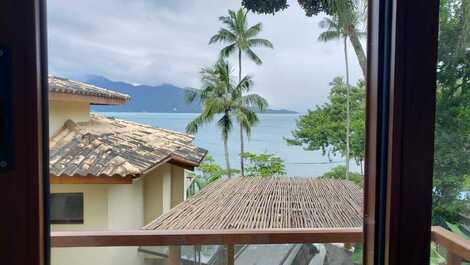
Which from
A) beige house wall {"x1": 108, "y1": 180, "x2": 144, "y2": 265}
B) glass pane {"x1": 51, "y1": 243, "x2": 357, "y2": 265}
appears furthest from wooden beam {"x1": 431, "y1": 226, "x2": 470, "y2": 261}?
beige house wall {"x1": 108, "y1": 180, "x2": 144, "y2": 265}

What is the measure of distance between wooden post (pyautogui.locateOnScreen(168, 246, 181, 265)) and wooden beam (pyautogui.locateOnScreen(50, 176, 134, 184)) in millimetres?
279

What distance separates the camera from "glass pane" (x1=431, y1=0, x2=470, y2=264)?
2.01 feet

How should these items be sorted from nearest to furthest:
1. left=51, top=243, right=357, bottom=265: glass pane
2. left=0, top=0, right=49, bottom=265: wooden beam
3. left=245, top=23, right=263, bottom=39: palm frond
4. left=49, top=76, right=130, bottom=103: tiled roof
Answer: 1. left=0, top=0, right=49, bottom=265: wooden beam
2. left=49, top=76, right=130, bottom=103: tiled roof
3. left=245, top=23, right=263, bottom=39: palm frond
4. left=51, top=243, right=357, bottom=265: glass pane

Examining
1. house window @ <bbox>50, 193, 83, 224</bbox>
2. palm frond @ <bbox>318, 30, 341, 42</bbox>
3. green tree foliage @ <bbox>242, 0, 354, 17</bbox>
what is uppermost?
green tree foliage @ <bbox>242, 0, 354, 17</bbox>

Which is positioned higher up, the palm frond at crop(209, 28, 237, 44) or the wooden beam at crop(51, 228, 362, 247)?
the palm frond at crop(209, 28, 237, 44)

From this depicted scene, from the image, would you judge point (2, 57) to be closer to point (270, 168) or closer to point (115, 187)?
point (115, 187)

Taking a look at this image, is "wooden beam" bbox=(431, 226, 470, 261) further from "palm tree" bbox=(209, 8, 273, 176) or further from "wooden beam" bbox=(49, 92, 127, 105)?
"wooden beam" bbox=(49, 92, 127, 105)

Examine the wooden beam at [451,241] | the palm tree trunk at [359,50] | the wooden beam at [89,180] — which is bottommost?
the wooden beam at [451,241]

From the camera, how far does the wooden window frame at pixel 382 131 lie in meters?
0.54

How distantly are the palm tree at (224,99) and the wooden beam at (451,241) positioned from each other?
1.40 ft

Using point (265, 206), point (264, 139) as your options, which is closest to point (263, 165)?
point (264, 139)

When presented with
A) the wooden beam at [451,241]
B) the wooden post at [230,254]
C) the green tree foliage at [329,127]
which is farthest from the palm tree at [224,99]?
the wooden beam at [451,241]

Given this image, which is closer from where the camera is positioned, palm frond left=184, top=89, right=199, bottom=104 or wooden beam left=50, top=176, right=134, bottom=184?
wooden beam left=50, top=176, right=134, bottom=184

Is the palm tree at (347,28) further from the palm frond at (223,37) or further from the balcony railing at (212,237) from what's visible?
the balcony railing at (212,237)
